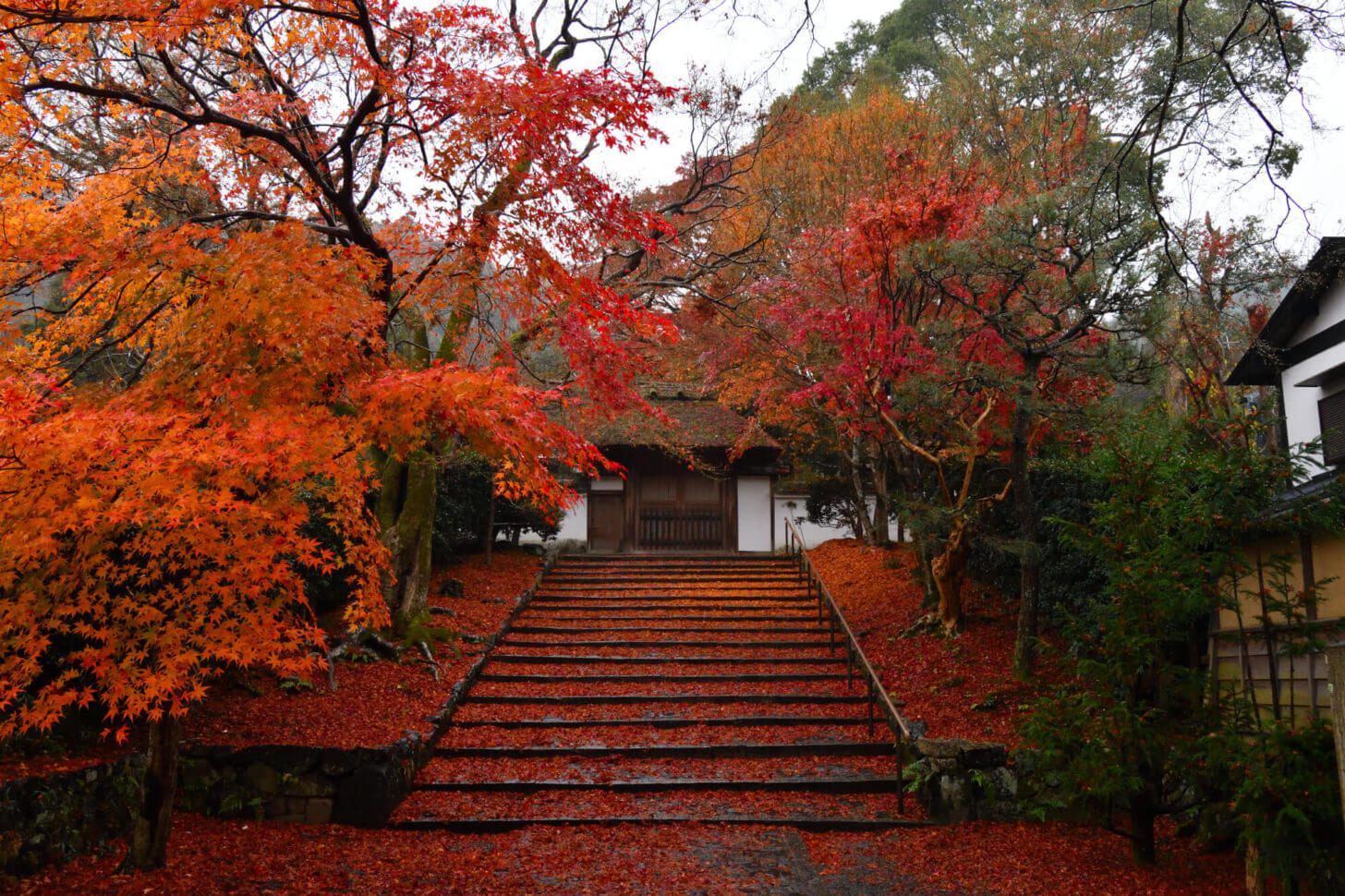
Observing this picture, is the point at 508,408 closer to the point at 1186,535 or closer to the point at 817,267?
the point at 1186,535

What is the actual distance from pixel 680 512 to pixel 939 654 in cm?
1125

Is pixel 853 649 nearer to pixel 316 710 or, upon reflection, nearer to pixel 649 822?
pixel 649 822

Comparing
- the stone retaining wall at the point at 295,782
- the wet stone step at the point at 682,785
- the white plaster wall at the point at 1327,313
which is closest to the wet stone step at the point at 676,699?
the wet stone step at the point at 682,785

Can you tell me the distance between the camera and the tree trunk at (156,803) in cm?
578

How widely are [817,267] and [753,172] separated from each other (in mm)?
4339

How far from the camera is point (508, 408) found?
5.79m

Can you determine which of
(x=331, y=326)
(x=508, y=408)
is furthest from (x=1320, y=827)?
(x=331, y=326)

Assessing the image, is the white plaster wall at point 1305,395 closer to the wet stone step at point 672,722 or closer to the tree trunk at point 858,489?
the tree trunk at point 858,489

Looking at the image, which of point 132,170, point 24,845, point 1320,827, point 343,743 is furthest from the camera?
point 343,743

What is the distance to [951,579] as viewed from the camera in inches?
478

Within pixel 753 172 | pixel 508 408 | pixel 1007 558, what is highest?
pixel 753 172

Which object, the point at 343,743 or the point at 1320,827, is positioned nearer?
the point at 1320,827

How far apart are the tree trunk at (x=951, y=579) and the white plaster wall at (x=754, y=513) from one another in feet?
32.0

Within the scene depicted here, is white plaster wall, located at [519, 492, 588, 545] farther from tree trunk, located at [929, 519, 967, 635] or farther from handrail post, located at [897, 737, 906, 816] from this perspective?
handrail post, located at [897, 737, 906, 816]
